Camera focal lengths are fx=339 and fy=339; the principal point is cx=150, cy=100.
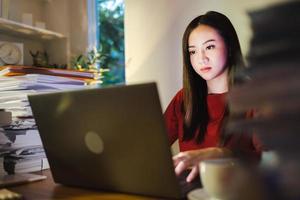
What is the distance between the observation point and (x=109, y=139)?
2.39 feet

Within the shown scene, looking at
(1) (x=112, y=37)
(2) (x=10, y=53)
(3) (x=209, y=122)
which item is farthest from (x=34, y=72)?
(1) (x=112, y=37)

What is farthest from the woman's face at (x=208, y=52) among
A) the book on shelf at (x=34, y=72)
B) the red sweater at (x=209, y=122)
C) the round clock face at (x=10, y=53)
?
the round clock face at (x=10, y=53)

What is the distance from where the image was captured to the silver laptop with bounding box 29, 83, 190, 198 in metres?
0.65

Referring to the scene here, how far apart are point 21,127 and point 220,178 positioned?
2.87 ft

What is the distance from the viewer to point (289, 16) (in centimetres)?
35

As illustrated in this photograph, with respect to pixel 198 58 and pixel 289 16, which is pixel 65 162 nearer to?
pixel 289 16

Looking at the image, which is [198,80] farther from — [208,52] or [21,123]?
[21,123]

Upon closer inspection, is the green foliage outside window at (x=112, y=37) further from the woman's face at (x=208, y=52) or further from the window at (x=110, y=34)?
the woman's face at (x=208, y=52)

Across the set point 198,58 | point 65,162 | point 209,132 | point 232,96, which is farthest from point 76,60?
point 232,96

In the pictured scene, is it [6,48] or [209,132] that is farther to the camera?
[6,48]

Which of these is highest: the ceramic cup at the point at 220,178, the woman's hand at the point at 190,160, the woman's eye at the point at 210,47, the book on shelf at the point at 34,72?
the woman's eye at the point at 210,47

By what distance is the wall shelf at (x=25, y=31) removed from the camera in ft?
5.33

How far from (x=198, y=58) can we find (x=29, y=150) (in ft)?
2.57

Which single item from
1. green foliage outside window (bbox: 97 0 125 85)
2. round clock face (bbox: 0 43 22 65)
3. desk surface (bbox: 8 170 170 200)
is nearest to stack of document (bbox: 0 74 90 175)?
desk surface (bbox: 8 170 170 200)
